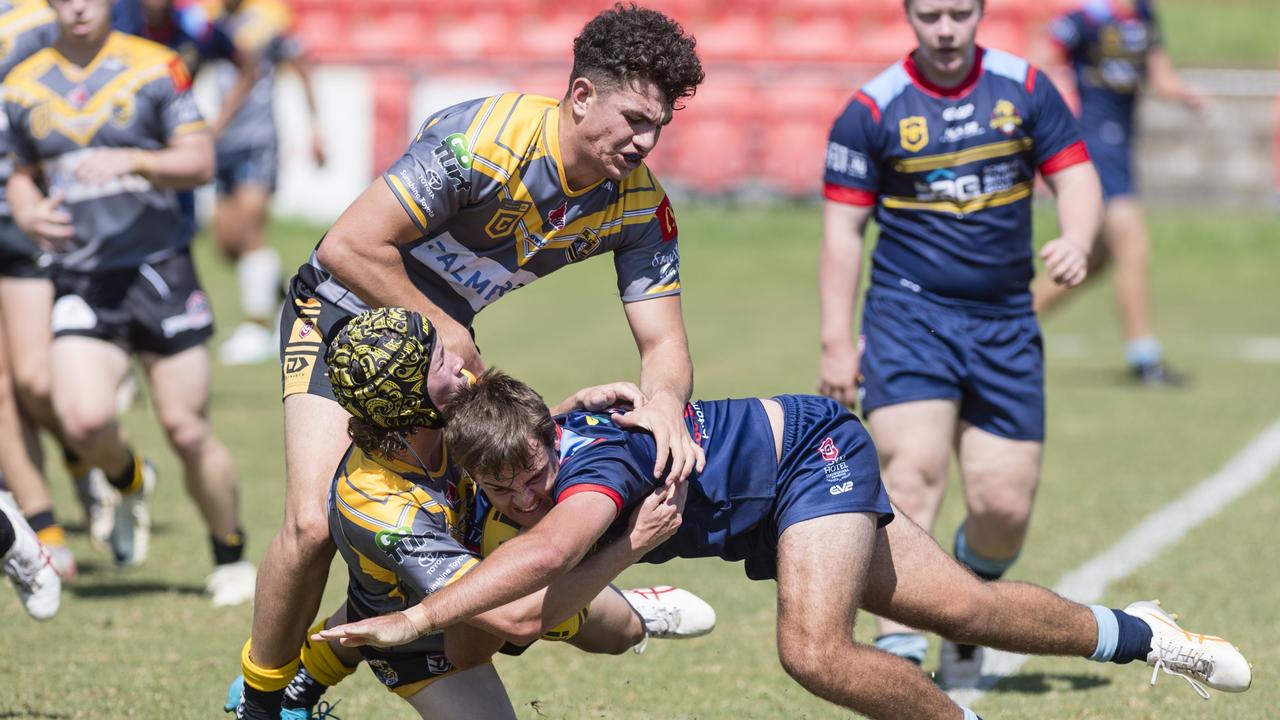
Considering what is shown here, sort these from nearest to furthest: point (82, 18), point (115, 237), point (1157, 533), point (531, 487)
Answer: point (531, 487)
point (82, 18)
point (115, 237)
point (1157, 533)

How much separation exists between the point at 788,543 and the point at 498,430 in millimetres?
825

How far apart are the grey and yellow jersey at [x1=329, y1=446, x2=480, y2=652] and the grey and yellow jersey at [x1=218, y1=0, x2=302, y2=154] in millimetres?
8440

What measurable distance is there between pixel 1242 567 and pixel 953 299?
2.20m

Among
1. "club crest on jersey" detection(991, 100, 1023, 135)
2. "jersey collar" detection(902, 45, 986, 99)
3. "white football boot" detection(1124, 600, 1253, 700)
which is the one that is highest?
"jersey collar" detection(902, 45, 986, 99)

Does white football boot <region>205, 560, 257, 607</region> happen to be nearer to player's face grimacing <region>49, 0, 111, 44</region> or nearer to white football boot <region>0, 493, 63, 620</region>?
white football boot <region>0, 493, 63, 620</region>

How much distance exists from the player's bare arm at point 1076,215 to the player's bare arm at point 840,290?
63cm

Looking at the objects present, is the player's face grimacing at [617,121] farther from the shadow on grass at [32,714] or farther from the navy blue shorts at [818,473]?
the shadow on grass at [32,714]

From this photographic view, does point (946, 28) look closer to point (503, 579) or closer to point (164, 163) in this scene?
point (503, 579)

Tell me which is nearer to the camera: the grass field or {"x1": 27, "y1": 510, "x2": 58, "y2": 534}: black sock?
the grass field

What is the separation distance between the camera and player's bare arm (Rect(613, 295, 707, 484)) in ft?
13.1

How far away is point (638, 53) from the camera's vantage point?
4172 mm

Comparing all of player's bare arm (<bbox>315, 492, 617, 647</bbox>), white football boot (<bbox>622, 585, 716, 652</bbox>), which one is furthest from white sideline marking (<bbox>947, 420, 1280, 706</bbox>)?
player's bare arm (<bbox>315, 492, 617, 647</bbox>)

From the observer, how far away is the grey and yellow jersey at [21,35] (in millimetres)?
6945

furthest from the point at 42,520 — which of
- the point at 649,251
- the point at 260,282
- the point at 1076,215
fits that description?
the point at 260,282
